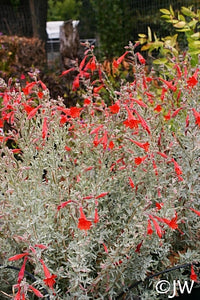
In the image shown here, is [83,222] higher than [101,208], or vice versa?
[83,222]

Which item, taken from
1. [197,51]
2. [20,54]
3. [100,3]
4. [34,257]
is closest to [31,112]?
[34,257]

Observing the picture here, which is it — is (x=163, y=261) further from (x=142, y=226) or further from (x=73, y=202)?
(x=73, y=202)

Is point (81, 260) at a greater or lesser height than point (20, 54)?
lesser

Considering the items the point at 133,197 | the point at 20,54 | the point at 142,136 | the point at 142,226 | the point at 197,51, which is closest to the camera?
the point at 142,226

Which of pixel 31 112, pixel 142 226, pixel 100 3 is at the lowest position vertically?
pixel 142 226

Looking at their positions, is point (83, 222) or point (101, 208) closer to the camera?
point (83, 222)

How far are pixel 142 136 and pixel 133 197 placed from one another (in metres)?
0.50

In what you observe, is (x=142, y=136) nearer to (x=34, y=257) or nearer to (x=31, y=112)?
(x=31, y=112)

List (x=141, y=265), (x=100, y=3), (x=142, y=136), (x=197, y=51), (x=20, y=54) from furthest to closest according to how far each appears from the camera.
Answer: (x=100, y=3) → (x=20, y=54) → (x=197, y=51) → (x=142, y=136) → (x=141, y=265)

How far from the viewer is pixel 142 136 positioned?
2.59m

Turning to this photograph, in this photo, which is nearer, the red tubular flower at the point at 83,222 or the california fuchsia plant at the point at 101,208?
the red tubular flower at the point at 83,222

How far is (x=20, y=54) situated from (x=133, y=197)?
5608 millimetres

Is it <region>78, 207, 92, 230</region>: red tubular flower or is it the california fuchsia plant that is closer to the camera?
<region>78, 207, 92, 230</region>: red tubular flower

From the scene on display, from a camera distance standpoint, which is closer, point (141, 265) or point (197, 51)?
point (141, 265)
